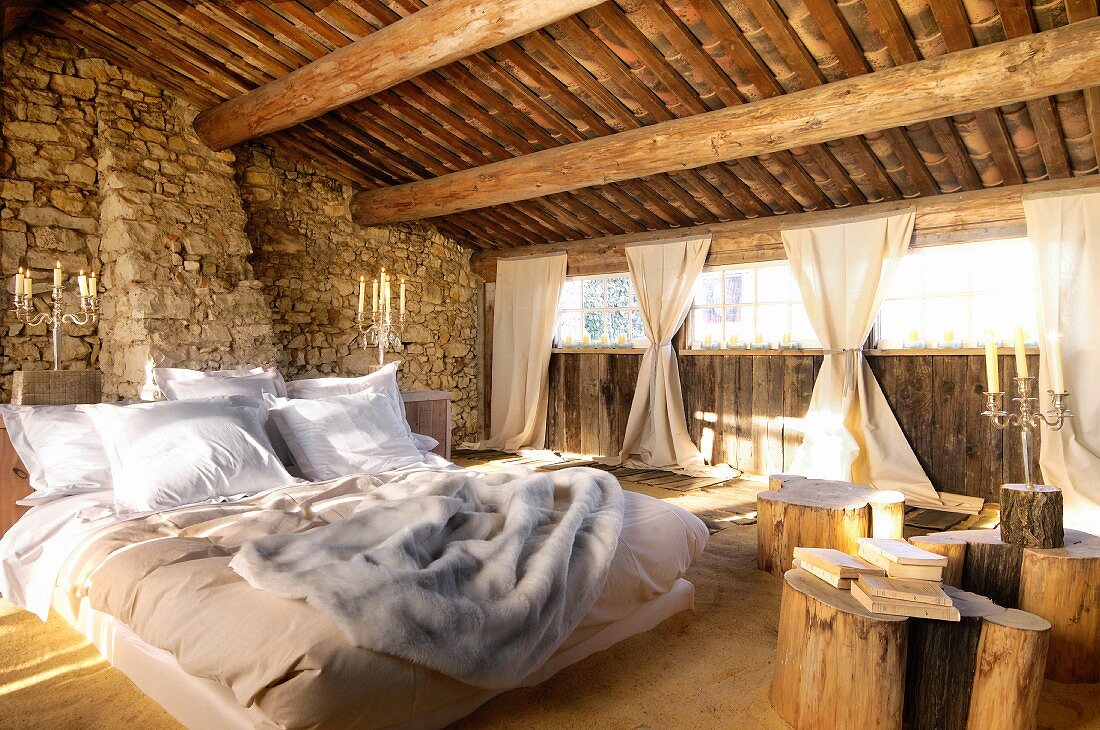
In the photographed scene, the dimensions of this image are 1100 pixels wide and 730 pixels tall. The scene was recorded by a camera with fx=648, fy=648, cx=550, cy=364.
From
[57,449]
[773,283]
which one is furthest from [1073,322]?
[57,449]

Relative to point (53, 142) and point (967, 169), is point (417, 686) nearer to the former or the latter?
point (967, 169)

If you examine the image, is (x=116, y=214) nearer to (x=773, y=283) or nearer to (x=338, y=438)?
(x=338, y=438)

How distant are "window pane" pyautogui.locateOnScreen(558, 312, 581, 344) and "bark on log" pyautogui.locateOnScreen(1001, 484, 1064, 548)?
4.71 m

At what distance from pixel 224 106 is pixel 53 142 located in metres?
1.12

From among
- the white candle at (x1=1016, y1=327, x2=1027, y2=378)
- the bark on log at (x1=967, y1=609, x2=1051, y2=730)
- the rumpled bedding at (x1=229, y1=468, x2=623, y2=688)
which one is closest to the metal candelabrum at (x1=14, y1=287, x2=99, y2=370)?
the rumpled bedding at (x1=229, y1=468, x2=623, y2=688)

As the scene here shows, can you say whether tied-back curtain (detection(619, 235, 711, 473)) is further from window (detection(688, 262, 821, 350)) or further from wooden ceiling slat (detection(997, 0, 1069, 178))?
wooden ceiling slat (detection(997, 0, 1069, 178))

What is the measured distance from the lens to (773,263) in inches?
210

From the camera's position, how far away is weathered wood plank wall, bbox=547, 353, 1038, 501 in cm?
445

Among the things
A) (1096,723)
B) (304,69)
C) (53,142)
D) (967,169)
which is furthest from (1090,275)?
(53,142)

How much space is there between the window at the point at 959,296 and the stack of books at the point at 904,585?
307 centimetres

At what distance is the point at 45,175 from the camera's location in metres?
4.38

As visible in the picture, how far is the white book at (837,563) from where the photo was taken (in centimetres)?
190

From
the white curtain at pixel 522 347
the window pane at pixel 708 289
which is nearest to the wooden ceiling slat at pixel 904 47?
the window pane at pixel 708 289

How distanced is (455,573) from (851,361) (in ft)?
13.1
